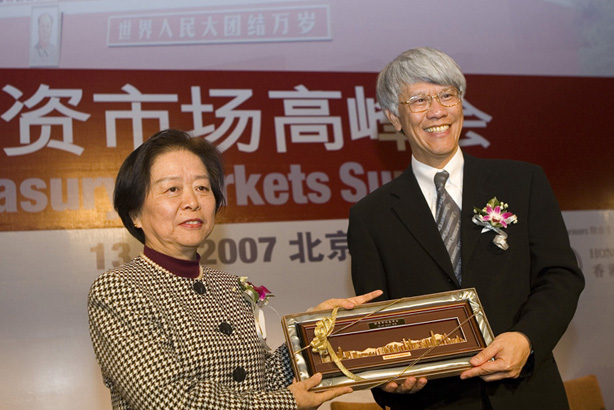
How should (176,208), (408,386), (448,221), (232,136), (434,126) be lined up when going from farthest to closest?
(232,136), (434,126), (448,221), (176,208), (408,386)

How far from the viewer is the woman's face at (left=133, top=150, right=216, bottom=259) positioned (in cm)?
202

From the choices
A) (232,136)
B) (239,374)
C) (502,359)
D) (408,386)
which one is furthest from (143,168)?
(232,136)

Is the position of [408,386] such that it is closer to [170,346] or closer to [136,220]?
[170,346]

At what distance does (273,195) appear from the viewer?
11.8ft

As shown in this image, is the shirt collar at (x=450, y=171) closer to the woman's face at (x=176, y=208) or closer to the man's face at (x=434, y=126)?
the man's face at (x=434, y=126)

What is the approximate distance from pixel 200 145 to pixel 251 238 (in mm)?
1412

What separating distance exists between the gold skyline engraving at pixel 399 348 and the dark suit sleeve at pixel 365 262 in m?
0.28

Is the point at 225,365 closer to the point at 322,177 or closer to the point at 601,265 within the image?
the point at 322,177

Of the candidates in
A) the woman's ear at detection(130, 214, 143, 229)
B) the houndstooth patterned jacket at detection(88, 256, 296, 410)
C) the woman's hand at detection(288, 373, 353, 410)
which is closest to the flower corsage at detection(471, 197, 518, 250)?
the woman's hand at detection(288, 373, 353, 410)

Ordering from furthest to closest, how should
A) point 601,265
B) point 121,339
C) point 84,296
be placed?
point 601,265 → point 84,296 → point 121,339

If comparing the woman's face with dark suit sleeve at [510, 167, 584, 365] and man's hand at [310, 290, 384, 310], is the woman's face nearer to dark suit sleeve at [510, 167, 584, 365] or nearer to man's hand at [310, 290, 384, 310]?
man's hand at [310, 290, 384, 310]

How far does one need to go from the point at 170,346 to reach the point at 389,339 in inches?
23.8

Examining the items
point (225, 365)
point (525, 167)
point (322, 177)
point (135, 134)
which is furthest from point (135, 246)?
point (525, 167)

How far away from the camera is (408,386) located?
1.91 metres
